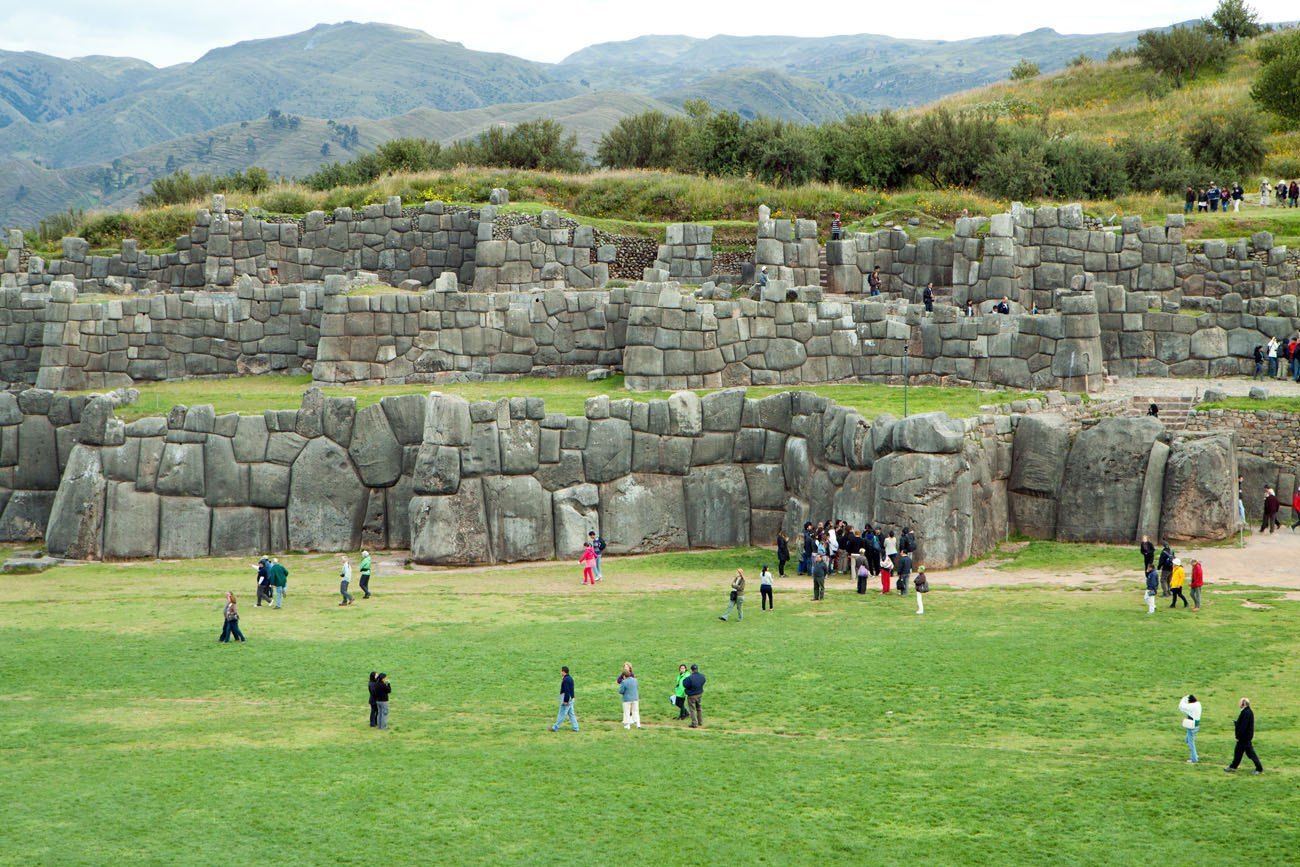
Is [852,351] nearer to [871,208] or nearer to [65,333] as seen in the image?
[871,208]

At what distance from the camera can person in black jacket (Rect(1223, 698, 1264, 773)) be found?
1884 centimetres

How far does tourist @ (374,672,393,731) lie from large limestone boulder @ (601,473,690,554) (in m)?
12.9

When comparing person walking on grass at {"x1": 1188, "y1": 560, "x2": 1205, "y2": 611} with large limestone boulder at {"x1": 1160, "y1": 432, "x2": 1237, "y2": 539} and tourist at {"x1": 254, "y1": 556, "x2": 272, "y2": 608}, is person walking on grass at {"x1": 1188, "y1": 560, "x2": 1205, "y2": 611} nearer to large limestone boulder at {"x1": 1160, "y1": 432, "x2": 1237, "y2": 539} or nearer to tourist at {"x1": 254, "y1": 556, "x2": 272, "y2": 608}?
large limestone boulder at {"x1": 1160, "y1": 432, "x2": 1237, "y2": 539}

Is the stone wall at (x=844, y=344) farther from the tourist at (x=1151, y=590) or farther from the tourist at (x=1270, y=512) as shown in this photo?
the tourist at (x=1151, y=590)

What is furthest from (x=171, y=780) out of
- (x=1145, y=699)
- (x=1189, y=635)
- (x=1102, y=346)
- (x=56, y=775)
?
(x=1102, y=346)

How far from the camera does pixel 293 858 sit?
1744 centimetres

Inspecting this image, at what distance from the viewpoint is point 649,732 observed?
2166 cm

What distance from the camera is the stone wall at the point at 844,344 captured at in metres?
38.4

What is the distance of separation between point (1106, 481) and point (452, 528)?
13645 millimetres

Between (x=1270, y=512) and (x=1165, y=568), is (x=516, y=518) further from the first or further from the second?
(x=1270, y=512)

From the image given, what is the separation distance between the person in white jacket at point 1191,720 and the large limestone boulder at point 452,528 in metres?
17.2

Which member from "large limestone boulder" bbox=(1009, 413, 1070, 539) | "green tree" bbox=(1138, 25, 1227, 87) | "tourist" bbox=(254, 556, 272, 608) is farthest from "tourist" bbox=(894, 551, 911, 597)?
"green tree" bbox=(1138, 25, 1227, 87)

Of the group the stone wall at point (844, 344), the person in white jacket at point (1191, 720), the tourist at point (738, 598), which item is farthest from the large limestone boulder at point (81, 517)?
the person in white jacket at point (1191, 720)

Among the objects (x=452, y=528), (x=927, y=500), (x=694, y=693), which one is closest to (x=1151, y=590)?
(x=927, y=500)
